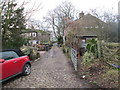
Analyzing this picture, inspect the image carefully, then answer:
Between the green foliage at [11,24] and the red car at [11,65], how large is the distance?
159 inches

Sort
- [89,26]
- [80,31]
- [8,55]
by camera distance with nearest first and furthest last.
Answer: [8,55] → [89,26] → [80,31]

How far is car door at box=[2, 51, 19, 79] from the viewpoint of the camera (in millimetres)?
4219

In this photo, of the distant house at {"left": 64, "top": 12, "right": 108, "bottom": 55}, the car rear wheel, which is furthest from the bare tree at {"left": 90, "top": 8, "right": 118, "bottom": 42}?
the car rear wheel

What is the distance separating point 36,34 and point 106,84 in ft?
133

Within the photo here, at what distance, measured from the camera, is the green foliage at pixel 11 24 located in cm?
936

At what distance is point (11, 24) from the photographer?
10.2 m

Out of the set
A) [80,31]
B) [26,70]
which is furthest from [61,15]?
[26,70]

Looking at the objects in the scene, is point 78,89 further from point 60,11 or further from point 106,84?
point 60,11

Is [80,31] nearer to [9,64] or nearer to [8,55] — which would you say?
[8,55]

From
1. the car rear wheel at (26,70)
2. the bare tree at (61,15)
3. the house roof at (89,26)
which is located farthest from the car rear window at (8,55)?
the bare tree at (61,15)

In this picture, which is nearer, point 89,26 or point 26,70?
point 26,70

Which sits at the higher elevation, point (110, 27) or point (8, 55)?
point (110, 27)

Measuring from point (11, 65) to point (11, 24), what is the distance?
21.8 feet

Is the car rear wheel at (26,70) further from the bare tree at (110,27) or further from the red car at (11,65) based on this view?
the bare tree at (110,27)
